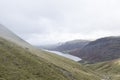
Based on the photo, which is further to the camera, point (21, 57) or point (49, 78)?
point (21, 57)

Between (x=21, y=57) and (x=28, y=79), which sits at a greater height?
(x=21, y=57)

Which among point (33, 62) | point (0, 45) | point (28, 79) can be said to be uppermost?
point (0, 45)

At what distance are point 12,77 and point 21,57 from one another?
1762cm

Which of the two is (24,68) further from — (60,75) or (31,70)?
(60,75)

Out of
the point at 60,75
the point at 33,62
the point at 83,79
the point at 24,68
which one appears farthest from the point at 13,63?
the point at 83,79

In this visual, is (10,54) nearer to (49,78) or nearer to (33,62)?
(33,62)

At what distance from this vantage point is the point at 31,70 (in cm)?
7512

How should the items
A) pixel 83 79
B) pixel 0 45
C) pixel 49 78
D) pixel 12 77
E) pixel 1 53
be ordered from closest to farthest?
pixel 12 77 < pixel 49 78 < pixel 1 53 < pixel 0 45 < pixel 83 79

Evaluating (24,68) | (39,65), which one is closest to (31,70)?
(24,68)

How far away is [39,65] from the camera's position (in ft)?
270

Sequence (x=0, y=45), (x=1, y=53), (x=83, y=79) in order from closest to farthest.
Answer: (x=1, y=53) → (x=0, y=45) → (x=83, y=79)

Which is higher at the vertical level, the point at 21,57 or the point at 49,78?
the point at 21,57

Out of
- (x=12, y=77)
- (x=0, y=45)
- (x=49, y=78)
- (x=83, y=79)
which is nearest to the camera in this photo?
(x=12, y=77)

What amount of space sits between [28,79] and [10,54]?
54.7ft
